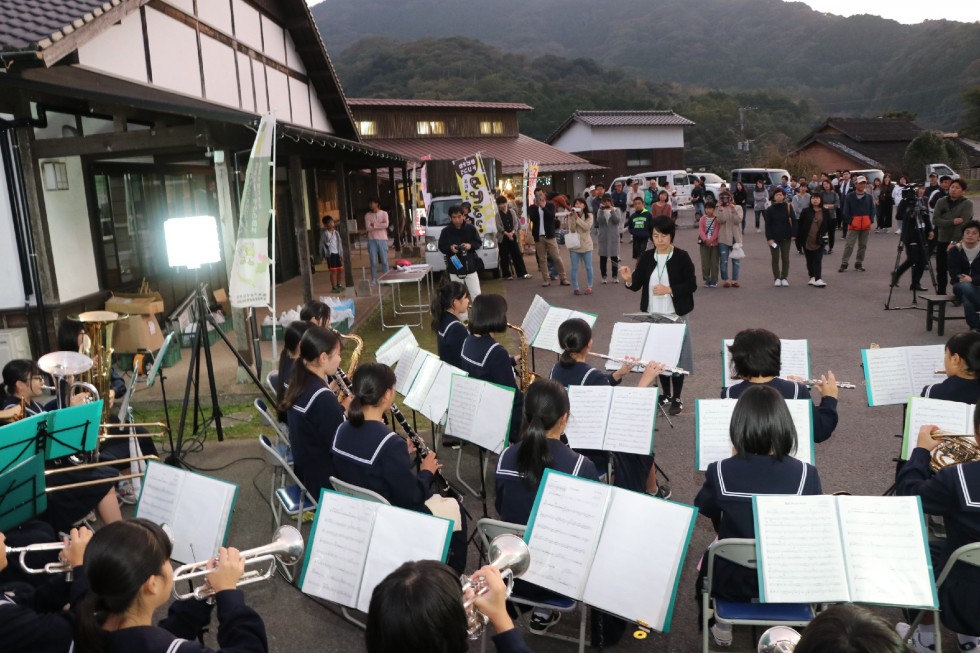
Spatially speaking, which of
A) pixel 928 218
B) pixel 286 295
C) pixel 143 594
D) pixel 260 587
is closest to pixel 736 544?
pixel 143 594

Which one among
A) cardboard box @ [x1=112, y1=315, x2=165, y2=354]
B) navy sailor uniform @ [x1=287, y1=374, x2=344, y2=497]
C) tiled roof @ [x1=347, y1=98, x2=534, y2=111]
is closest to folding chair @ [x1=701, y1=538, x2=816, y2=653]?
navy sailor uniform @ [x1=287, y1=374, x2=344, y2=497]

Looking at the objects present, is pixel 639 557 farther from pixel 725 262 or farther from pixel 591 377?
pixel 725 262

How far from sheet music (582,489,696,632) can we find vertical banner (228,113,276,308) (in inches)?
217

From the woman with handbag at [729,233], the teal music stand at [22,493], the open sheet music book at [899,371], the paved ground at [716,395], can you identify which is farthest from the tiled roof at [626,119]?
the teal music stand at [22,493]

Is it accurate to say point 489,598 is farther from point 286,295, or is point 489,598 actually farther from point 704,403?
point 286,295

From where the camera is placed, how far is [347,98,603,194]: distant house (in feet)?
111

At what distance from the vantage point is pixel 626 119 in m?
45.2

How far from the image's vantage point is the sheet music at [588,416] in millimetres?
4438

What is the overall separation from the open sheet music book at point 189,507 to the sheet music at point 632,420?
2.14 m

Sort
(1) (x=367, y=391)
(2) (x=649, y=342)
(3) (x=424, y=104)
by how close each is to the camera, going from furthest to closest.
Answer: (3) (x=424, y=104) < (2) (x=649, y=342) < (1) (x=367, y=391)

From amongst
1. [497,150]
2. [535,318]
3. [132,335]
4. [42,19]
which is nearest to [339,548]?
[535,318]

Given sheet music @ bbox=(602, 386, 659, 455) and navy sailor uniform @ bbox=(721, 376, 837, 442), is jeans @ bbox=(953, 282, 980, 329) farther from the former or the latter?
sheet music @ bbox=(602, 386, 659, 455)

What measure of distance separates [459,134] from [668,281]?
31364 mm

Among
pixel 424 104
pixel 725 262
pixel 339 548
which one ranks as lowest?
pixel 725 262
